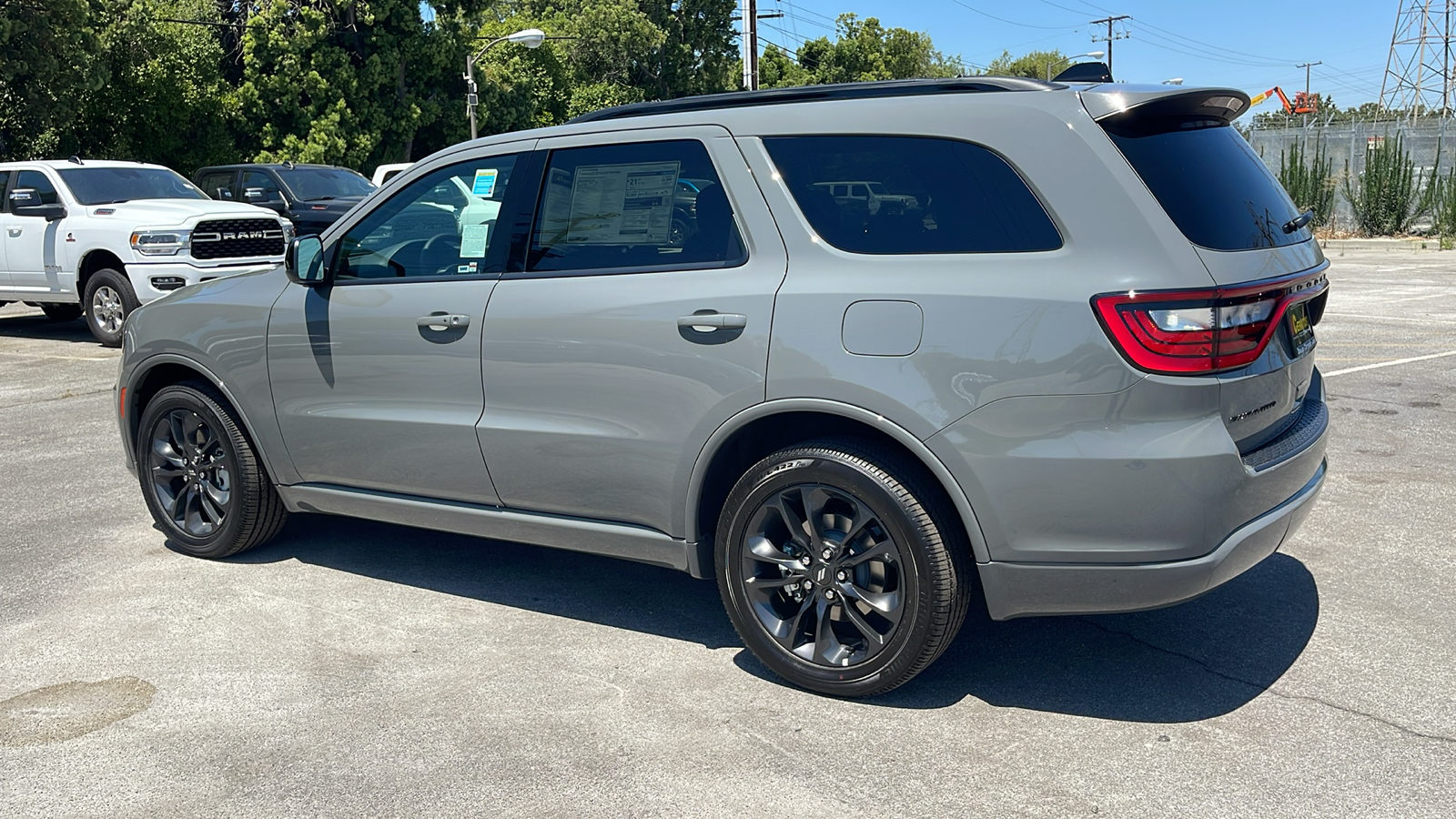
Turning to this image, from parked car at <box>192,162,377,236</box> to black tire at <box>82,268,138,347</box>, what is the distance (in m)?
4.91

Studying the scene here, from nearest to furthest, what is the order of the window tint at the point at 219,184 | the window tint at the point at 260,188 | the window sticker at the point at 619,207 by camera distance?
the window sticker at the point at 619,207
the window tint at the point at 260,188
the window tint at the point at 219,184

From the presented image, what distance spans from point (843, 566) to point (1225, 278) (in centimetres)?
135

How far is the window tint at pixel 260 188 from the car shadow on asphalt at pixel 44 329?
3342 mm

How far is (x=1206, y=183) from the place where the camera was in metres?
3.69

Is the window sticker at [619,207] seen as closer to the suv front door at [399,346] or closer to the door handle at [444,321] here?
the suv front door at [399,346]

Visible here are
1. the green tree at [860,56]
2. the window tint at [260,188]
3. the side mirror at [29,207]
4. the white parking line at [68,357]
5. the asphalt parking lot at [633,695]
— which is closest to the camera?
the asphalt parking lot at [633,695]

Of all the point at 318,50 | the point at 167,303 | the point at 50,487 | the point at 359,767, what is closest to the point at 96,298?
the point at 50,487

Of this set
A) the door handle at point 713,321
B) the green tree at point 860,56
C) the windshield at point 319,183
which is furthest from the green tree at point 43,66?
the green tree at point 860,56

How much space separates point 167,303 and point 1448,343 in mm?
10471

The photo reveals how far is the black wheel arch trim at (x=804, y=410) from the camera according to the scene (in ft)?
11.8

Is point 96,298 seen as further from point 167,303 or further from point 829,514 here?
point 829,514

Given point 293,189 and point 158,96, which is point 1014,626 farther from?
point 158,96

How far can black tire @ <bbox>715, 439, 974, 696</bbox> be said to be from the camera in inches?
145

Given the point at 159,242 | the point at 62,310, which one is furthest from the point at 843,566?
the point at 62,310
